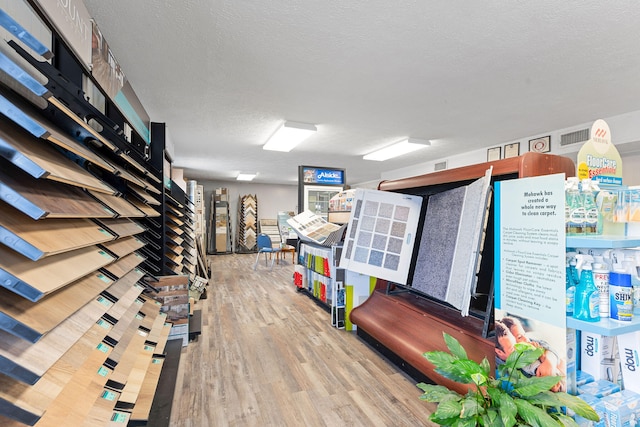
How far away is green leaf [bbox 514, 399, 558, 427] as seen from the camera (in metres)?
1.08

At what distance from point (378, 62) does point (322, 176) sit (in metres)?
3.18

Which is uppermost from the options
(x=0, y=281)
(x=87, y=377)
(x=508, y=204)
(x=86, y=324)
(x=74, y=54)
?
(x=74, y=54)

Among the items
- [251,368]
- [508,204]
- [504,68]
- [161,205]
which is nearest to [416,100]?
[504,68]

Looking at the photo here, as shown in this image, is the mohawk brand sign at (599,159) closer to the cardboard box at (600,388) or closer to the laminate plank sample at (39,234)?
Answer: the cardboard box at (600,388)

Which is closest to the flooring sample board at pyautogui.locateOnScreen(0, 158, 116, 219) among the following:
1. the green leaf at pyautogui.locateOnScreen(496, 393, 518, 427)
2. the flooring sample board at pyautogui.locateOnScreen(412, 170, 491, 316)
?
the green leaf at pyautogui.locateOnScreen(496, 393, 518, 427)

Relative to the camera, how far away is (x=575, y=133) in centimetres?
445

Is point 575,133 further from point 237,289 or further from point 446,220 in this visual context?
point 237,289

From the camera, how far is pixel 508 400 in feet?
3.88

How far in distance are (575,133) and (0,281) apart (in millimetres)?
6068

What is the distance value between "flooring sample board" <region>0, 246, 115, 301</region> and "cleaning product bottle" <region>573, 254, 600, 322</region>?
6.19 ft

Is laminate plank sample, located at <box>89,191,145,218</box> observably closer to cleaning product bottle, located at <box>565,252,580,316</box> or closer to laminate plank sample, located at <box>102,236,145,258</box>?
laminate plank sample, located at <box>102,236,145,258</box>

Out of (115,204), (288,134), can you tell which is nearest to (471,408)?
(115,204)

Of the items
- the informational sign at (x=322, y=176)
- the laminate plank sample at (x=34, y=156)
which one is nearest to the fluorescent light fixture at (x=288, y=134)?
the informational sign at (x=322, y=176)

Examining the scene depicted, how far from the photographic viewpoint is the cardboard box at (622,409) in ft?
3.99
